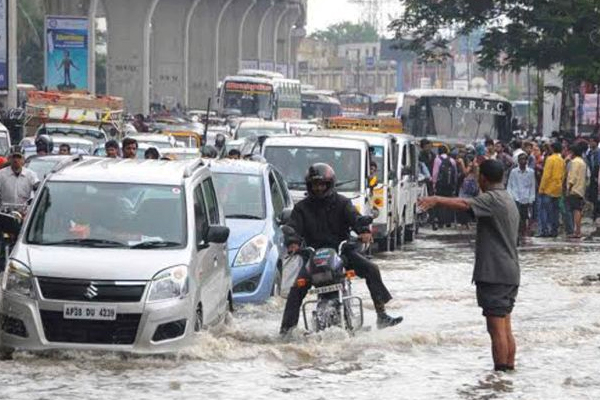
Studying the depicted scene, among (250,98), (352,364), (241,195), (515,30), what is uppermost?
(515,30)

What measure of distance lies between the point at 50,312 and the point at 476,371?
Answer: 326 cm

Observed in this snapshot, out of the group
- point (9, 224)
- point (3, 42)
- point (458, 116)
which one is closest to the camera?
point (9, 224)

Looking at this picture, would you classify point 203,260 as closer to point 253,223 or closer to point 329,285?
point 329,285

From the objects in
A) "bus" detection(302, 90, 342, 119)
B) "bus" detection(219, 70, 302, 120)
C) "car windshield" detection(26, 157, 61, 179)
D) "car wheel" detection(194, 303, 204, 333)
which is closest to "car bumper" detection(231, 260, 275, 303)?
"car wheel" detection(194, 303, 204, 333)

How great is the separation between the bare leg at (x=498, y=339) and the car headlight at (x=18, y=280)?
3391 mm

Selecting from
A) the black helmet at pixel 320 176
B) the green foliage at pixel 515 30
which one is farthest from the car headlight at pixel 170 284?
the green foliage at pixel 515 30

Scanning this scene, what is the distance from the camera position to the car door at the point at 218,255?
14102 mm

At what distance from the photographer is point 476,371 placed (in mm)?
12914

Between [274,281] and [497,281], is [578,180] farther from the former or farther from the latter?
[497,281]

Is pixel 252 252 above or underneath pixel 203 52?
underneath

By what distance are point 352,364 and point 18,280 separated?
2.65 m

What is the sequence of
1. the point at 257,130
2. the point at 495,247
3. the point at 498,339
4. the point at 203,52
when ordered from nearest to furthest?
1. the point at 495,247
2. the point at 498,339
3. the point at 257,130
4. the point at 203,52

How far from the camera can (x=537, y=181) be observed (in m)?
31.8

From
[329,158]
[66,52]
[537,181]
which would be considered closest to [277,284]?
[329,158]
